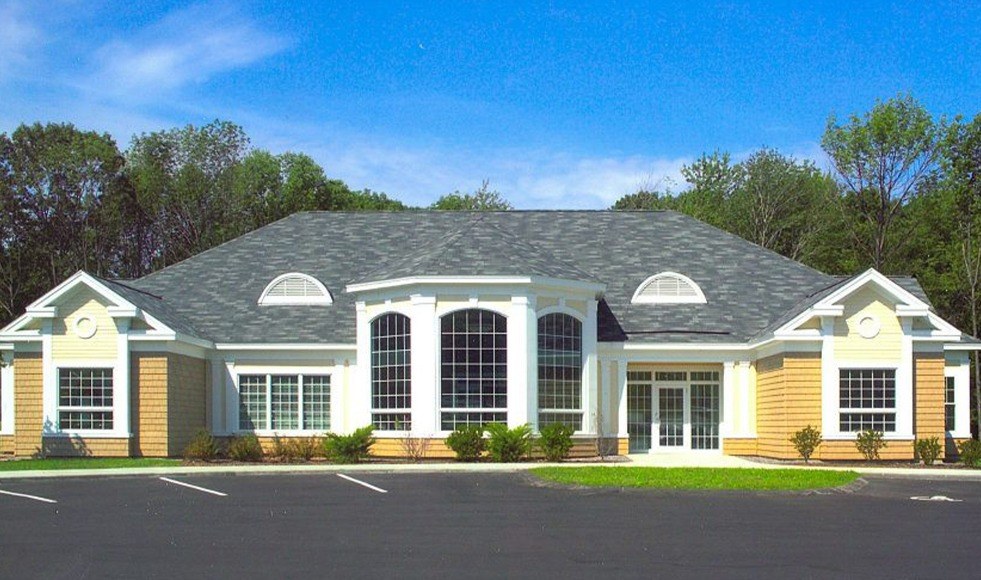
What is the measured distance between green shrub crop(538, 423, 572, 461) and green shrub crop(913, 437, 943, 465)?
8523 mm

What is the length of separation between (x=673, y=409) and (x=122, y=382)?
15145mm

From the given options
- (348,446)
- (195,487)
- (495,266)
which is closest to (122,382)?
(348,446)

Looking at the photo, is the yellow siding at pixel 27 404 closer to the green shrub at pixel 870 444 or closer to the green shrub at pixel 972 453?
the green shrub at pixel 870 444

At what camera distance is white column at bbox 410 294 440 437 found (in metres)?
30.4

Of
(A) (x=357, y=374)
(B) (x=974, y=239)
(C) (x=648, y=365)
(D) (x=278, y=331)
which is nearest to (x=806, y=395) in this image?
(C) (x=648, y=365)

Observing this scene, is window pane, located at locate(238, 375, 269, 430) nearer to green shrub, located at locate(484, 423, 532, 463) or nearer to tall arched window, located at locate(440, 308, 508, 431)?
tall arched window, located at locate(440, 308, 508, 431)

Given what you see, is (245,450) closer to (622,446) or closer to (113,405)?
(113,405)

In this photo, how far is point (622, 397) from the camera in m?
34.0

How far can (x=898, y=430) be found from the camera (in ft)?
100

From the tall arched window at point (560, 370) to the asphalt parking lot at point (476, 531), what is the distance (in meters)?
8.08

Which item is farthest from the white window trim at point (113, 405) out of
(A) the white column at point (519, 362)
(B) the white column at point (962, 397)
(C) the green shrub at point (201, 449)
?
(B) the white column at point (962, 397)

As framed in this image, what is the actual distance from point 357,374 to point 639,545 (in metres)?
19.9

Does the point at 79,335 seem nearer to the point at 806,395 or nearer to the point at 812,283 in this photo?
the point at 806,395

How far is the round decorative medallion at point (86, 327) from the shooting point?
1236 inches
